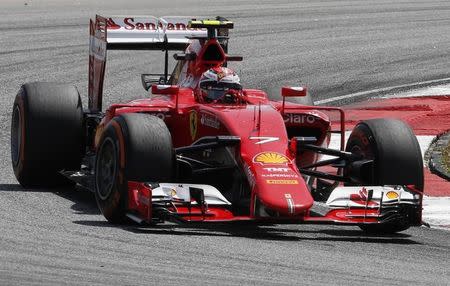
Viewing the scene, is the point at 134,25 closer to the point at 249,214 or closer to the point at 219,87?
the point at 219,87

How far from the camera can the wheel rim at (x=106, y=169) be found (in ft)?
37.7

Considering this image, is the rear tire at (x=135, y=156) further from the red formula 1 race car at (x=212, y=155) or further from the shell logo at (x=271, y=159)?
the shell logo at (x=271, y=159)

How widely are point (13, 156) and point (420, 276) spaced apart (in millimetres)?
5472

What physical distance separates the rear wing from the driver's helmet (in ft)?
5.38

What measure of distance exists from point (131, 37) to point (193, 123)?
2.87 metres

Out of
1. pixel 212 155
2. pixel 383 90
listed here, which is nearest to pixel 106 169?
pixel 212 155

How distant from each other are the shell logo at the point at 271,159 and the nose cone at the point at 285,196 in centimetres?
27

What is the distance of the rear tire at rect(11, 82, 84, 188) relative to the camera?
1302cm

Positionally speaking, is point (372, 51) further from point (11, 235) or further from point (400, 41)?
point (11, 235)

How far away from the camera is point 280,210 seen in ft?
34.8

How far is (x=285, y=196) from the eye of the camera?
1070 centimetres

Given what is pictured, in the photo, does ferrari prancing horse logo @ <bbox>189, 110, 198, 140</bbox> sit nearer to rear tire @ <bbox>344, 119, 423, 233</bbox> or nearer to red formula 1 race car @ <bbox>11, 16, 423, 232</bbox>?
red formula 1 race car @ <bbox>11, 16, 423, 232</bbox>

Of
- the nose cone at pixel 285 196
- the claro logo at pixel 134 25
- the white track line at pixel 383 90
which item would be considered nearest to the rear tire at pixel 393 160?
the nose cone at pixel 285 196

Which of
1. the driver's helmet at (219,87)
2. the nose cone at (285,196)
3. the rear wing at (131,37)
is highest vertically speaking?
the rear wing at (131,37)
